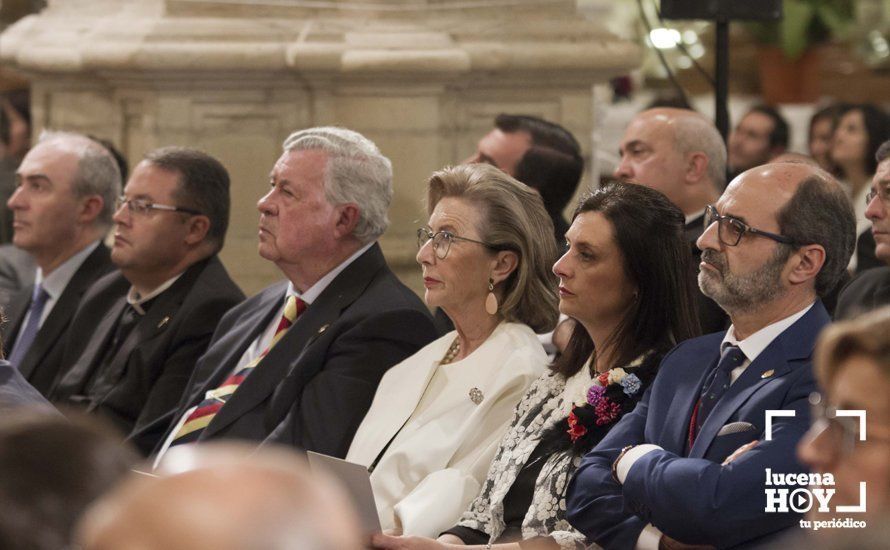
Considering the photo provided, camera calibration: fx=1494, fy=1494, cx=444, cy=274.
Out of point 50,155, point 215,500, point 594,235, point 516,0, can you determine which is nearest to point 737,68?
point 516,0

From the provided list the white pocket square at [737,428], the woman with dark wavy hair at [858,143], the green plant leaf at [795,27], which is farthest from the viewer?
the green plant leaf at [795,27]

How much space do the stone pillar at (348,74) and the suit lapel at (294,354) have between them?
4.33 feet

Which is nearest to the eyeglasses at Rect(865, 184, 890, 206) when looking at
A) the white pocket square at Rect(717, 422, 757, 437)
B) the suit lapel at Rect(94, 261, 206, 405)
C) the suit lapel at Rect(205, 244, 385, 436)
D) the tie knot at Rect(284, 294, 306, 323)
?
the white pocket square at Rect(717, 422, 757, 437)

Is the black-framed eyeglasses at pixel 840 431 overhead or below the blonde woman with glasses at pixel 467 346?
overhead

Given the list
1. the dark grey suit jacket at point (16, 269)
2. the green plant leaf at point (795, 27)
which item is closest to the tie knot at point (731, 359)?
the dark grey suit jacket at point (16, 269)

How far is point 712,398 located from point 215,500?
2286 mm

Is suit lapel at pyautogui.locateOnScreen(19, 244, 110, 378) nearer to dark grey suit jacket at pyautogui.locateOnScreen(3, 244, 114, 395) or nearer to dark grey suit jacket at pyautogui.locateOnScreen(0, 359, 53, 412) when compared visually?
dark grey suit jacket at pyautogui.locateOnScreen(3, 244, 114, 395)

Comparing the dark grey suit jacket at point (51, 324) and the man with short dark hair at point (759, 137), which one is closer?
the dark grey suit jacket at point (51, 324)

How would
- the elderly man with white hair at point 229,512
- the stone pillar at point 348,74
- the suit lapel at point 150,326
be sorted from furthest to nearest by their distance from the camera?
the stone pillar at point 348,74
the suit lapel at point 150,326
the elderly man with white hair at point 229,512

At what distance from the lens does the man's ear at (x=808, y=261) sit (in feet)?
11.3

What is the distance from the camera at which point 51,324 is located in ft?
19.5

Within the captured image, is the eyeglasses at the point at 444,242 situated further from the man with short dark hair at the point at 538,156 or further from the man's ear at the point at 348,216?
the man with short dark hair at the point at 538,156

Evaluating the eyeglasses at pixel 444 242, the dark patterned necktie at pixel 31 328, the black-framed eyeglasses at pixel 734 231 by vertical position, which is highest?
the black-framed eyeglasses at pixel 734 231

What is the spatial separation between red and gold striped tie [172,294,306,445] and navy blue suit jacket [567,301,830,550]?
5.12ft
